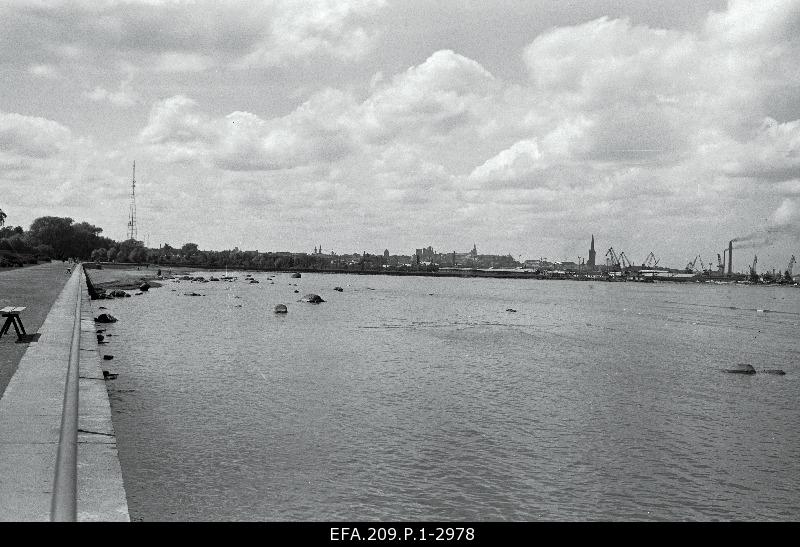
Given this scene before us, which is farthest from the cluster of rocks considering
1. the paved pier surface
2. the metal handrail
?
the paved pier surface

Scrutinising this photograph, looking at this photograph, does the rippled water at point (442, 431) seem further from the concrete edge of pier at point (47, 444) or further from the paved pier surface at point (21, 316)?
the paved pier surface at point (21, 316)

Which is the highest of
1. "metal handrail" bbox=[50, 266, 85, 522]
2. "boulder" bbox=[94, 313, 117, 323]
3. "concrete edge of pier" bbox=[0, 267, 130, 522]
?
"metal handrail" bbox=[50, 266, 85, 522]

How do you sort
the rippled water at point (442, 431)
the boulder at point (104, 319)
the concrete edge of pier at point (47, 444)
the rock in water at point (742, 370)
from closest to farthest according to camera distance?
the concrete edge of pier at point (47, 444) → the rippled water at point (442, 431) → the rock in water at point (742, 370) → the boulder at point (104, 319)

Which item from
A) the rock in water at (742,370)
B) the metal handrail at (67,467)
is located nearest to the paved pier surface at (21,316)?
the metal handrail at (67,467)

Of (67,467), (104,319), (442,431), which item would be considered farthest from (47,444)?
(104,319)

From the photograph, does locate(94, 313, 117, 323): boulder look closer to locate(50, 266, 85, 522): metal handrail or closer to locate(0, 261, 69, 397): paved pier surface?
locate(0, 261, 69, 397): paved pier surface
